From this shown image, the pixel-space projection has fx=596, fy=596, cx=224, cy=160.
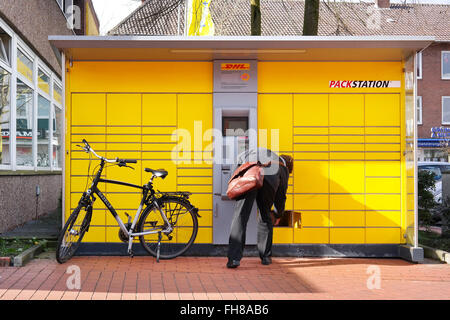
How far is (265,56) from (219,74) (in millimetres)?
672

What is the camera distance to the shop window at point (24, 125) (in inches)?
425

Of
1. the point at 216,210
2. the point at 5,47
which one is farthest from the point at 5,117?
the point at 216,210

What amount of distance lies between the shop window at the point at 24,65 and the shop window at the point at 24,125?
0.22m

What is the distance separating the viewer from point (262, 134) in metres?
8.16

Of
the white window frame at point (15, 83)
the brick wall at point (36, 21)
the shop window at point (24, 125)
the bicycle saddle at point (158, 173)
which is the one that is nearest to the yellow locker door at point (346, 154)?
the bicycle saddle at point (158, 173)

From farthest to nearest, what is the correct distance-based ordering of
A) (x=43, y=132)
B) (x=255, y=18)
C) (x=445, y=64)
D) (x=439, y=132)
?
(x=445, y=64)
(x=439, y=132)
(x=43, y=132)
(x=255, y=18)

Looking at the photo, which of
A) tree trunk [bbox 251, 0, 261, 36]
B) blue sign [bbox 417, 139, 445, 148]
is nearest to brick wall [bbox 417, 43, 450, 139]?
blue sign [bbox 417, 139, 445, 148]

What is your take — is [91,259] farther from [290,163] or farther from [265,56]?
[265,56]

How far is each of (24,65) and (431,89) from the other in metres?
28.7

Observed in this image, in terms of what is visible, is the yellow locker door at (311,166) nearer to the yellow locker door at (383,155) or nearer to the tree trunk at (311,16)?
the yellow locker door at (383,155)

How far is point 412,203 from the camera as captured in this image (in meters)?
7.96

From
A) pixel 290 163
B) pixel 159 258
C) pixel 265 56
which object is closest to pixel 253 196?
pixel 290 163

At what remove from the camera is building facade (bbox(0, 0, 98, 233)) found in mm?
9750

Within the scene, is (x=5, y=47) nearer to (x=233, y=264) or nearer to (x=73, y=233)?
(x=73, y=233)
